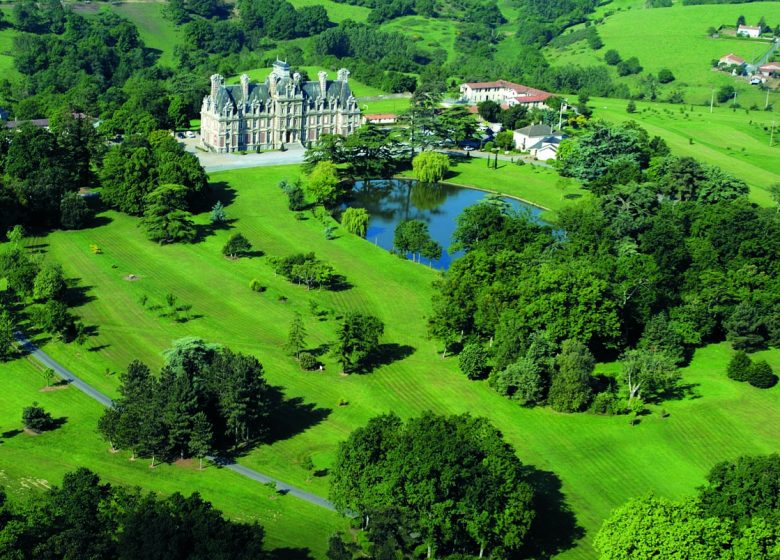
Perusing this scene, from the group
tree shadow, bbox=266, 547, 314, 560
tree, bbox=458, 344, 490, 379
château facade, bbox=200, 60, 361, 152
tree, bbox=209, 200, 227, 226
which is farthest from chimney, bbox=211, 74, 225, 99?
tree shadow, bbox=266, 547, 314, 560

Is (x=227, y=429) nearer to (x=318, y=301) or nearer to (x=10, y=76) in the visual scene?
(x=318, y=301)

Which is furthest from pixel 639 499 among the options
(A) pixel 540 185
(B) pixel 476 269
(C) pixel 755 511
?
(A) pixel 540 185

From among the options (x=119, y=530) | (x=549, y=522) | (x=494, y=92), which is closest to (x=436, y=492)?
(x=549, y=522)

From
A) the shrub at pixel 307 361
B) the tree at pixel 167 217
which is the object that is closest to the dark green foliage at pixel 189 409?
the shrub at pixel 307 361

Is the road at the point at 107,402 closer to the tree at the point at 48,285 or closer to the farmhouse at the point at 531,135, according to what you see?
the tree at the point at 48,285

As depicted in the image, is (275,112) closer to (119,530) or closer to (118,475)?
(118,475)
